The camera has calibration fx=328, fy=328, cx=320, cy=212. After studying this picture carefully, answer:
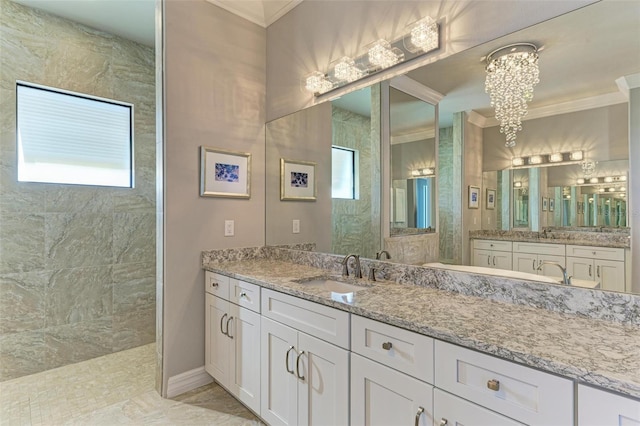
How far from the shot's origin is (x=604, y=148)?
4.23 feet

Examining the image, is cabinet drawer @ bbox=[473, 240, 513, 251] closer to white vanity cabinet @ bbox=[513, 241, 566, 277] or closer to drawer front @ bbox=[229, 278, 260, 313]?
white vanity cabinet @ bbox=[513, 241, 566, 277]

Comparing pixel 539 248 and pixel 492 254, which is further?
pixel 492 254

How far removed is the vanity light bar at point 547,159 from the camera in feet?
4.51

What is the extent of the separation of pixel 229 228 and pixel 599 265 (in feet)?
7.25

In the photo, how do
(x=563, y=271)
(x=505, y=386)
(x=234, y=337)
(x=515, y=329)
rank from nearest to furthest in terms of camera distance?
1. (x=505, y=386)
2. (x=515, y=329)
3. (x=563, y=271)
4. (x=234, y=337)

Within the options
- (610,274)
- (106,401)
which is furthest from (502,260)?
(106,401)

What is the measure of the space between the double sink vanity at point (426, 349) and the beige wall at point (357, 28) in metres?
1.12

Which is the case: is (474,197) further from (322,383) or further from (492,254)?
(322,383)

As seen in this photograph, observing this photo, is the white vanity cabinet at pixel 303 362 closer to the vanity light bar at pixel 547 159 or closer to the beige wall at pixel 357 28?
the vanity light bar at pixel 547 159

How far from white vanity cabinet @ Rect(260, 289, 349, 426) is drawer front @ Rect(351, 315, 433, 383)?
72 millimetres

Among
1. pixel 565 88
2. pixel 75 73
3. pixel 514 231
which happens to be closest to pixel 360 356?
pixel 514 231

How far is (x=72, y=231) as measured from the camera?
2.75 metres

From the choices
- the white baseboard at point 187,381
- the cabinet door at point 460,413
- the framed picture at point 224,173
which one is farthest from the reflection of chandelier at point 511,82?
the white baseboard at point 187,381

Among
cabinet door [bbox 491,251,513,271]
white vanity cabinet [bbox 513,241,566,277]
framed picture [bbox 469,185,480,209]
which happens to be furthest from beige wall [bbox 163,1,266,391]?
white vanity cabinet [bbox 513,241,566,277]
